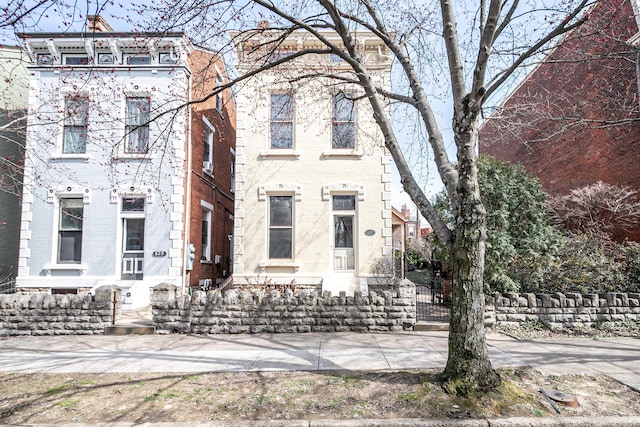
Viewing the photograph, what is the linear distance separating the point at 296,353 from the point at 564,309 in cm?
596

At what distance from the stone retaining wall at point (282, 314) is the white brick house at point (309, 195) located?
3.50m

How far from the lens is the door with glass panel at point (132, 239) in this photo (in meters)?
11.0

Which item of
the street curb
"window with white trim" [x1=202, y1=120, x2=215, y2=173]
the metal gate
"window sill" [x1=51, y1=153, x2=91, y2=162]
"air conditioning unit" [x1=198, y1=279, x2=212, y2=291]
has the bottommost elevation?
the street curb

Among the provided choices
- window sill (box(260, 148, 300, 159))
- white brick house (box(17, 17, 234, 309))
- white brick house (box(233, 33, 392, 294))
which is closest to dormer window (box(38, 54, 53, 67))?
white brick house (box(17, 17, 234, 309))

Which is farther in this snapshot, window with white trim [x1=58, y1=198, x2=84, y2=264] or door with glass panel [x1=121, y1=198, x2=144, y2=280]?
window with white trim [x1=58, y1=198, x2=84, y2=264]

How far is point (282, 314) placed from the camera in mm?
7758

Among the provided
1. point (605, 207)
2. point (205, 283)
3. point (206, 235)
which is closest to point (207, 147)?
point (206, 235)

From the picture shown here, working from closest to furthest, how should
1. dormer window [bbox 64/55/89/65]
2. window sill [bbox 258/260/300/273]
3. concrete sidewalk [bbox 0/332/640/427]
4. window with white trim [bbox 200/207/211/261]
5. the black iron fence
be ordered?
1. concrete sidewalk [bbox 0/332/640/427]
2. the black iron fence
3. window sill [bbox 258/260/300/273]
4. dormer window [bbox 64/55/89/65]
5. window with white trim [bbox 200/207/211/261]

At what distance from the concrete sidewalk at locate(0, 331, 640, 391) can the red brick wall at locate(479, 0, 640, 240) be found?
4.13 meters

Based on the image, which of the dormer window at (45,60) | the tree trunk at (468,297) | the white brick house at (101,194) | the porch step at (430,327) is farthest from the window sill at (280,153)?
the tree trunk at (468,297)

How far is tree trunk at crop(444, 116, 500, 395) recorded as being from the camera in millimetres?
4363

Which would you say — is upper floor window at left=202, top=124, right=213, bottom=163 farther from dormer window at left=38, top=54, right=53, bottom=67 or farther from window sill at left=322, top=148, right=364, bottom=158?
dormer window at left=38, top=54, right=53, bottom=67

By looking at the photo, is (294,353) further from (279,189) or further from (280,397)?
(279,189)

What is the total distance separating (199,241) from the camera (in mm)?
12406
